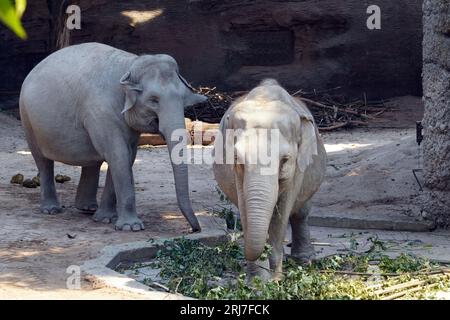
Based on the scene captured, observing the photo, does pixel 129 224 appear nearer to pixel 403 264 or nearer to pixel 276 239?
pixel 276 239

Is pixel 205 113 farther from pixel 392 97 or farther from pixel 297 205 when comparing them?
pixel 297 205

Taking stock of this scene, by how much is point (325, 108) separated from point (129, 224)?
9024 mm

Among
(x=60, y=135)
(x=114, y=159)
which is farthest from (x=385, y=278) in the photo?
(x=60, y=135)

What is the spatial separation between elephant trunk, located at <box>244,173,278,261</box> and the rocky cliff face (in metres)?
12.6

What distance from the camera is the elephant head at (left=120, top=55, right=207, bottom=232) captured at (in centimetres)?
852

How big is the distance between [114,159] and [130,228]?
660 mm

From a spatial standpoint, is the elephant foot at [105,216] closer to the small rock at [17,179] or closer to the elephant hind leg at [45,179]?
the elephant hind leg at [45,179]

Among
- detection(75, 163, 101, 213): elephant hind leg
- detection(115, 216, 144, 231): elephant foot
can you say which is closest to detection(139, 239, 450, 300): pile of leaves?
detection(115, 216, 144, 231): elephant foot

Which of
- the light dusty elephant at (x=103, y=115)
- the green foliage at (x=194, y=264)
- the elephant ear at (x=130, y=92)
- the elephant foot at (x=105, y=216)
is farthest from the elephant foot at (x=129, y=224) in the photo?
the green foliage at (x=194, y=264)

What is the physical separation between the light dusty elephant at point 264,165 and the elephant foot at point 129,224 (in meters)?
2.03

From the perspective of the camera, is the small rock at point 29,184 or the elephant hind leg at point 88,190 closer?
the elephant hind leg at point 88,190

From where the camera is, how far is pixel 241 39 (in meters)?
18.7

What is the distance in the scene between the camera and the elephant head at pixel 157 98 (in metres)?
8.52

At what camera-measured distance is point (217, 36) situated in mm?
18594
